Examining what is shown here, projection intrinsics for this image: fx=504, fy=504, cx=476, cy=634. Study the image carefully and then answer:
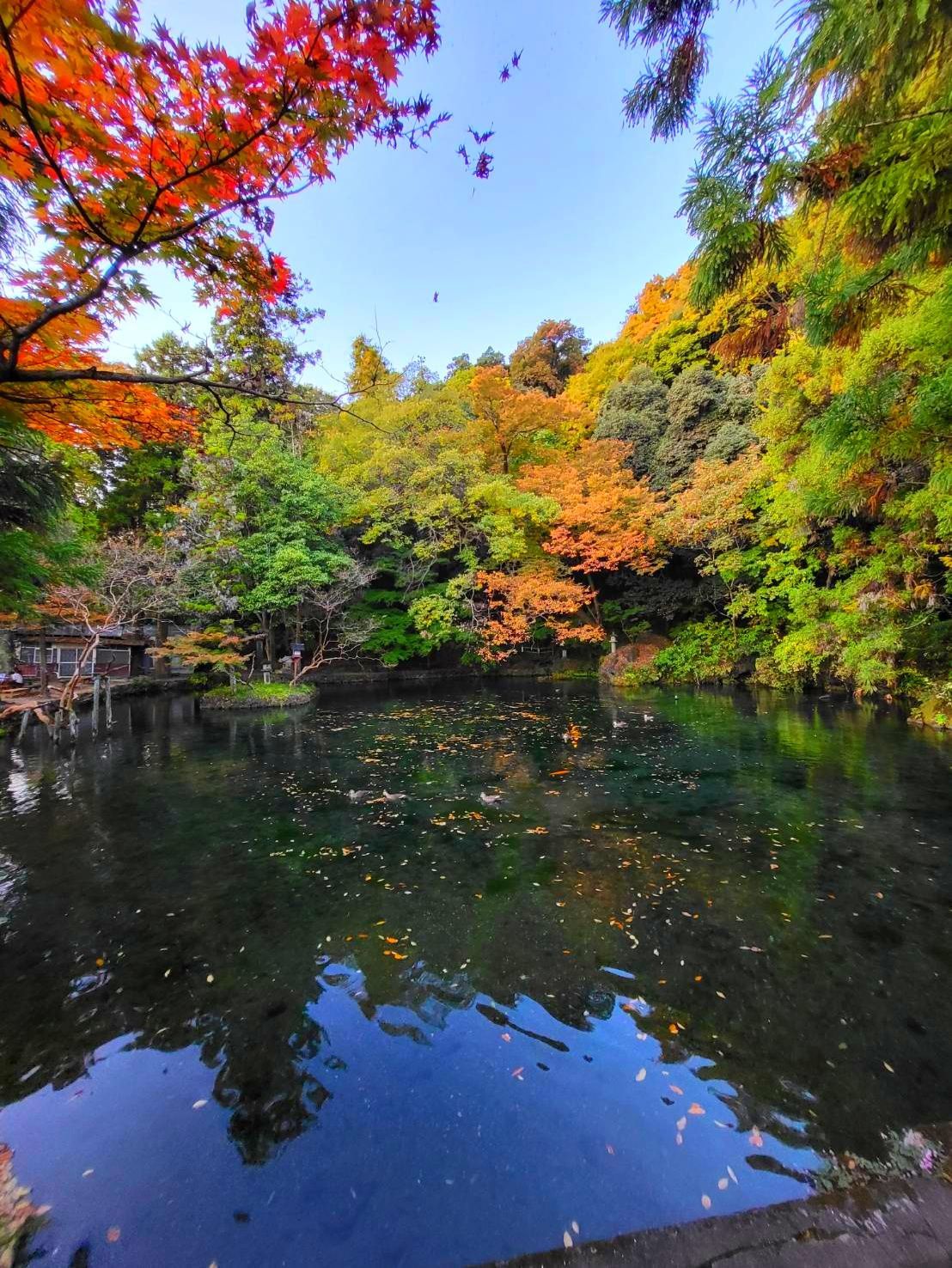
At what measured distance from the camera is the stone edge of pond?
57.6 inches

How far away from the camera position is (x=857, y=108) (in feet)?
10.2

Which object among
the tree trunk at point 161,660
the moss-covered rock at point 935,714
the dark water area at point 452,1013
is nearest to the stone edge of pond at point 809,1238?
the dark water area at point 452,1013

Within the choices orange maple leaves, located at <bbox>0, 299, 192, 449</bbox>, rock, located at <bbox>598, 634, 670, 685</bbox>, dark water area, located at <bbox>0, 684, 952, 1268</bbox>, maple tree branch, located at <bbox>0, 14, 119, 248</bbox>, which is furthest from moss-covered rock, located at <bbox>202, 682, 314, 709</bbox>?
maple tree branch, located at <bbox>0, 14, 119, 248</bbox>

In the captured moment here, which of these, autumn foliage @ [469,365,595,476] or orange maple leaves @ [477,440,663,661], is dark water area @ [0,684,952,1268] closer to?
orange maple leaves @ [477,440,663,661]

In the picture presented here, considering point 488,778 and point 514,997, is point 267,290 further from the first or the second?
point 488,778

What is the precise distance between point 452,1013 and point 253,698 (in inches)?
492

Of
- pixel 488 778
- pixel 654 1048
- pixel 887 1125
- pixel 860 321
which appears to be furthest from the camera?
pixel 488 778

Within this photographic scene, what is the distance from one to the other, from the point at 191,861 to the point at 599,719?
8359 mm

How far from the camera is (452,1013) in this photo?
2678 millimetres

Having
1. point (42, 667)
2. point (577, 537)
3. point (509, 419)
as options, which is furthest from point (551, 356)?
point (42, 667)

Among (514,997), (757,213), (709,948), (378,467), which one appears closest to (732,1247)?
(514,997)

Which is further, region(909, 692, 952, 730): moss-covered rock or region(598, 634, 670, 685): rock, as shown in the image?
region(598, 634, 670, 685): rock

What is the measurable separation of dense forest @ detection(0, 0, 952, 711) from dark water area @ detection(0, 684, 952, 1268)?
3.28m

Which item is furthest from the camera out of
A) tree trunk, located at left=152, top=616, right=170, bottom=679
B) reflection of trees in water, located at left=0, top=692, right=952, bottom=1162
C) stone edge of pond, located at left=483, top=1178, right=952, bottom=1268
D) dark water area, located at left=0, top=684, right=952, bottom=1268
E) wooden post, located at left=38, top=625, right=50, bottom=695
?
tree trunk, located at left=152, top=616, right=170, bottom=679
